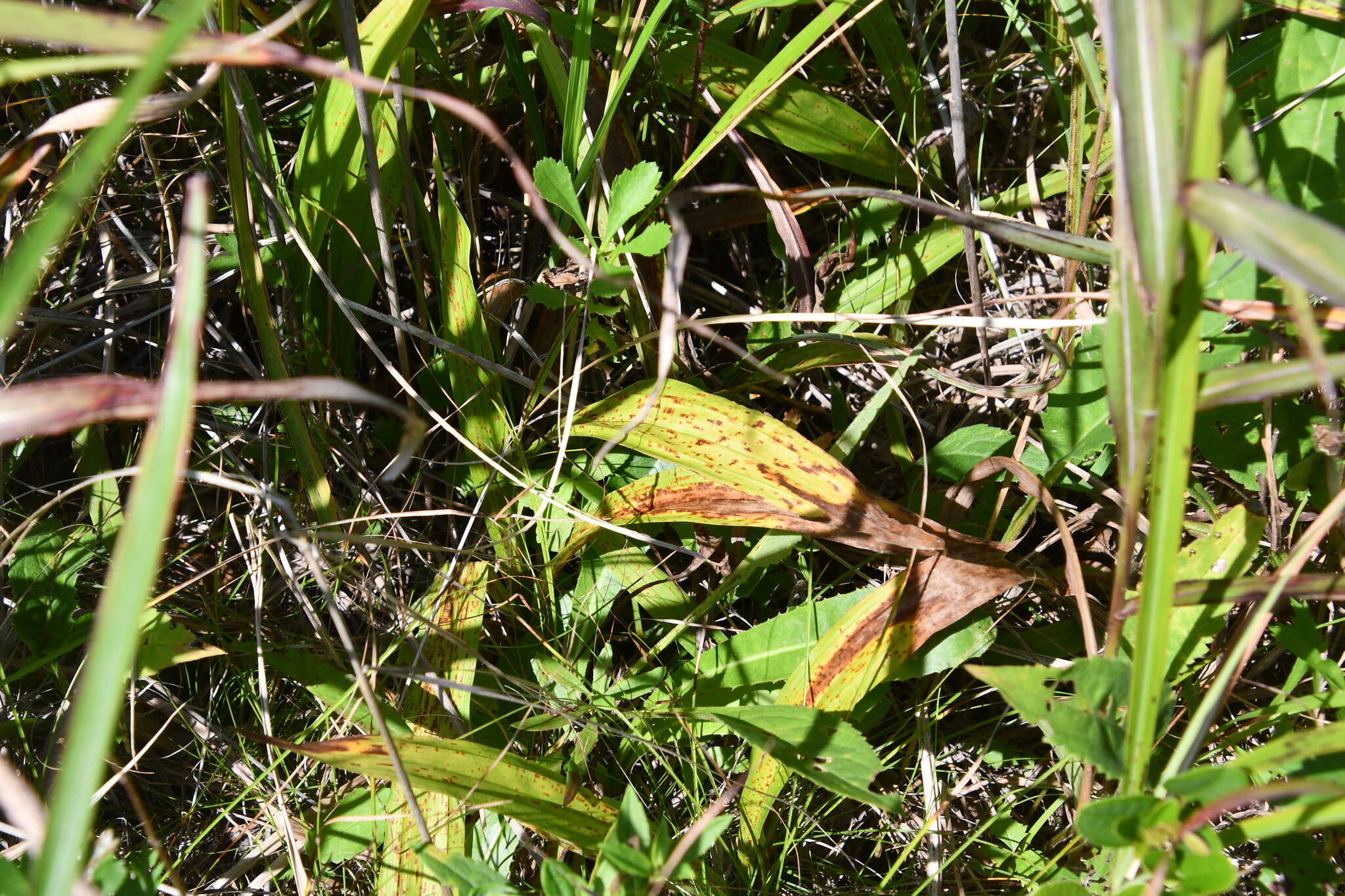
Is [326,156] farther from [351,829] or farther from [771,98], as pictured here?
[351,829]

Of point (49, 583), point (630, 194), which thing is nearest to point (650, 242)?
point (630, 194)

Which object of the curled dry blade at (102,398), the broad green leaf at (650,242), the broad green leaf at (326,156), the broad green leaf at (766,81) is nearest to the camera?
the curled dry blade at (102,398)

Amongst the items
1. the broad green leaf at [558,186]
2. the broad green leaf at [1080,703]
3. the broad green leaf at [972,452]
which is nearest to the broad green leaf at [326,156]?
the broad green leaf at [558,186]

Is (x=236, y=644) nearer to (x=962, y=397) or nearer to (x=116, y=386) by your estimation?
(x=116, y=386)

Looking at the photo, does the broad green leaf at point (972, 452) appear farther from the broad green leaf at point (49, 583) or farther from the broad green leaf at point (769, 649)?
the broad green leaf at point (49, 583)

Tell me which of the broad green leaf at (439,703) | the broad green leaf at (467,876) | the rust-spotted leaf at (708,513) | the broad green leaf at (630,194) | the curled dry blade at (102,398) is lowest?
the broad green leaf at (439,703)
